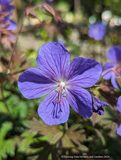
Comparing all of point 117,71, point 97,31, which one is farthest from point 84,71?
point 97,31

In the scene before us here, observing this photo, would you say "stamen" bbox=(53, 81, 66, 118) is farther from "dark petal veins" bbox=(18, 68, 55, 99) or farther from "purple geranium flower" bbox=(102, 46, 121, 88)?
"purple geranium flower" bbox=(102, 46, 121, 88)

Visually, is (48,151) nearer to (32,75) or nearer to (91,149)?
(91,149)

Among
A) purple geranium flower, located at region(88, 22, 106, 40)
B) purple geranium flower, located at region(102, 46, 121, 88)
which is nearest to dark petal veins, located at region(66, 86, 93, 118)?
purple geranium flower, located at region(102, 46, 121, 88)

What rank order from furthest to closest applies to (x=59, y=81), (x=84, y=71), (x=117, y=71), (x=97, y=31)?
(x=97, y=31) < (x=117, y=71) < (x=59, y=81) < (x=84, y=71)

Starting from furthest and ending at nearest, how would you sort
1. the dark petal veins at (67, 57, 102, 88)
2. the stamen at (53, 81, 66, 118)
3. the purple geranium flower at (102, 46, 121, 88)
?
the purple geranium flower at (102, 46, 121, 88), the stamen at (53, 81, 66, 118), the dark petal veins at (67, 57, 102, 88)

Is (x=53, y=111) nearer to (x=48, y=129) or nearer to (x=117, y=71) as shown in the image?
(x=48, y=129)

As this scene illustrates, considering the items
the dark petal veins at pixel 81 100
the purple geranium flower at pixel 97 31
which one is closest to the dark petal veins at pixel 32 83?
the dark petal veins at pixel 81 100
